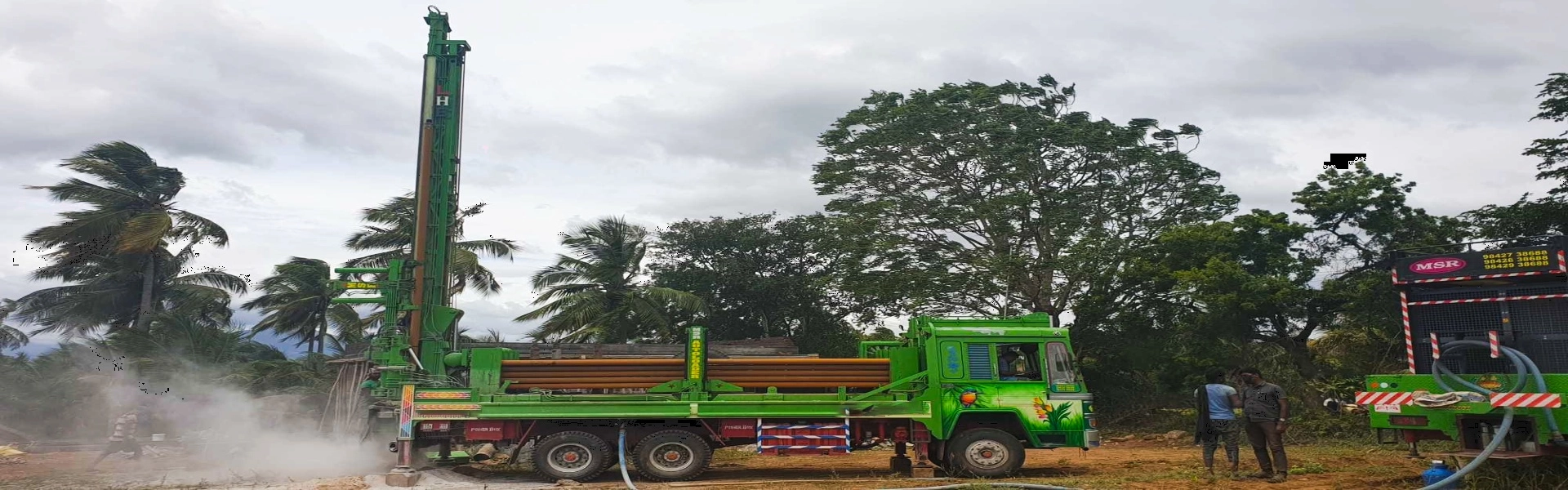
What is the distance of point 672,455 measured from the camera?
533 inches

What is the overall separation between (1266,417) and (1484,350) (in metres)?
2.35

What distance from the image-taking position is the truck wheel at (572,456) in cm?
1338

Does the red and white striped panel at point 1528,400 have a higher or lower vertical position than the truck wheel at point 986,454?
higher

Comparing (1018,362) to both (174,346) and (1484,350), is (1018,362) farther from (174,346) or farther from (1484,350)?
(174,346)

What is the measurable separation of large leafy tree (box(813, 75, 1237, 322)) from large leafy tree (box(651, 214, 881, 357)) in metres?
6.02

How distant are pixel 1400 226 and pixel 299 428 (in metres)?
24.6

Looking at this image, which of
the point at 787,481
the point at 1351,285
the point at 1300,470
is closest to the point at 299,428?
the point at 787,481

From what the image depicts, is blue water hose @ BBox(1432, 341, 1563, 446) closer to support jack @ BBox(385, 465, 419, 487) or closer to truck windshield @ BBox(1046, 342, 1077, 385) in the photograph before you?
truck windshield @ BBox(1046, 342, 1077, 385)

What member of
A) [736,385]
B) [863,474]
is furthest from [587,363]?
[863,474]

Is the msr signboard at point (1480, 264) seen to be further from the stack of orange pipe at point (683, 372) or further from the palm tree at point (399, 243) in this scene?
the palm tree at point (399, 243)

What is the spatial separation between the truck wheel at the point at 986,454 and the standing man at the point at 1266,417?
9.37 feet

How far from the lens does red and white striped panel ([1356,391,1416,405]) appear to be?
35.8ft

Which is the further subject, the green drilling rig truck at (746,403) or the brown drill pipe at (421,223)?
the brown drill pipe at (421,223)

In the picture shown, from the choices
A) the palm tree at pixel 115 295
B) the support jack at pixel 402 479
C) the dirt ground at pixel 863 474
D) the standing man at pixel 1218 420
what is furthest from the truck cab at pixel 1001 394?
the palm tree at pixel 115 295
